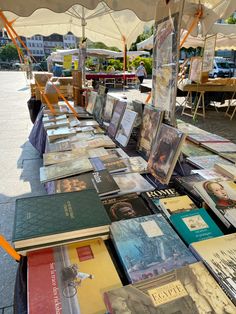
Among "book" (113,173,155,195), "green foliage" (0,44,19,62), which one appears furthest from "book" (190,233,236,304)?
"green foliage" (0,44,19,62)

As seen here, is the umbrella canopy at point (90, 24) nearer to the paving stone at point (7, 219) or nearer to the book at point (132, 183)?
the paving stone at point (7, 219)

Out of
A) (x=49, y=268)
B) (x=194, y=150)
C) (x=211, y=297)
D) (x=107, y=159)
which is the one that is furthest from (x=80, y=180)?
(x=194, y=150)

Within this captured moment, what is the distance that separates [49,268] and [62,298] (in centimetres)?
11

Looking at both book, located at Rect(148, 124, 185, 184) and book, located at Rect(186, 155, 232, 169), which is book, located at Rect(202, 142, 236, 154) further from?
book, located at Rect(148, 124, 185, 184)

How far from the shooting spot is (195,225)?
2.86 ft

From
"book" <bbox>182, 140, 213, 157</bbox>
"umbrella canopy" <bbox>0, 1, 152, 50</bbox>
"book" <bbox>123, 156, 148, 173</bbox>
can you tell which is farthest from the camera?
"umbrella canopy" <bbox>0, 1, 152, 50</bbox>

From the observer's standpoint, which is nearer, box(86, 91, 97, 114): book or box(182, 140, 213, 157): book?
box(182, 140, 213, 157): book

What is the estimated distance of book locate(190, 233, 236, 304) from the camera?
0.62 m

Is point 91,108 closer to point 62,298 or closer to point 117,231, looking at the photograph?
point 117,231

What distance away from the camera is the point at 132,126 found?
5.84 feet

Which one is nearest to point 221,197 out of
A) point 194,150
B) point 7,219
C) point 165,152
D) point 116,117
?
point 165,152

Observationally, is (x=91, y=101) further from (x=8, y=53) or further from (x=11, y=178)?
(x=8, y=53)

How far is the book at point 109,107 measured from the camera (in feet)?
7.43

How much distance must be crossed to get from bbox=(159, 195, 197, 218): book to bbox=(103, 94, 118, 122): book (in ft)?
4.55
